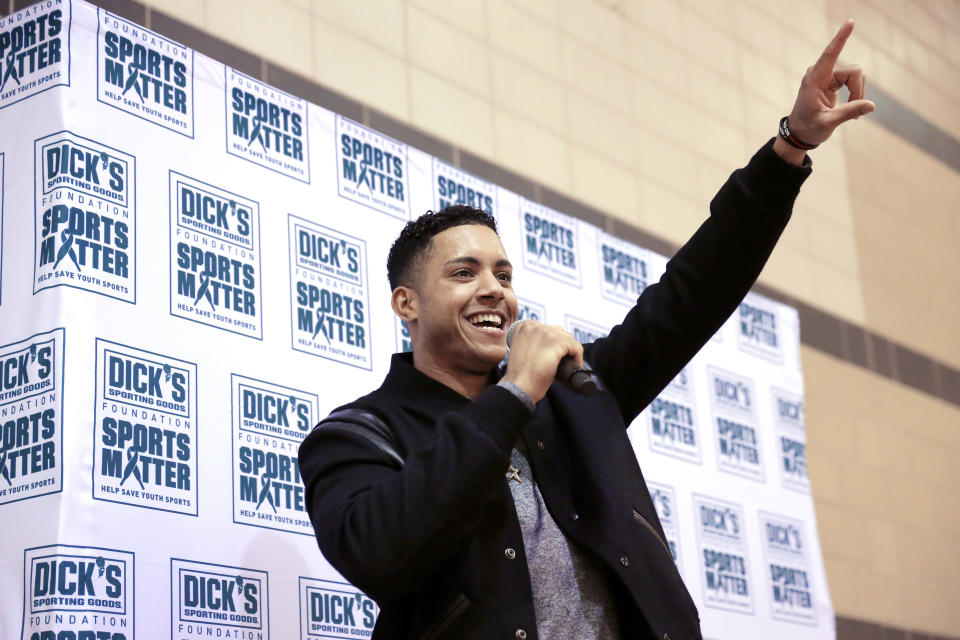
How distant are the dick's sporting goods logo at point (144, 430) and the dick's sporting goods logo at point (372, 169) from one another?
906 millimetres

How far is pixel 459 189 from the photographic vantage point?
4.05m

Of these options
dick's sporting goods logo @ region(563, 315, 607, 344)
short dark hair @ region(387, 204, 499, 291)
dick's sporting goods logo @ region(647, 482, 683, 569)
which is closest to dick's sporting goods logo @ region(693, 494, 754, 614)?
dick's sporting goods logo @ region(647, 482, 683, 569)

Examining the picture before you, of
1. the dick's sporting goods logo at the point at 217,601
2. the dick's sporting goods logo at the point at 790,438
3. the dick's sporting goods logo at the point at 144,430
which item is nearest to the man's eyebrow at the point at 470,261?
the dick's sporting goods logo at the point at 144,430

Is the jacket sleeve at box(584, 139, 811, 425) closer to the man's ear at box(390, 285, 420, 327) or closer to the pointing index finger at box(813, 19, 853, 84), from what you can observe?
the pointing index finger at box(813, 19, 853, 84)

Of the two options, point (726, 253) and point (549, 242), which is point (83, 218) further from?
point (549, 242)

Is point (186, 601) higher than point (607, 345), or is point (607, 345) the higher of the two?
point (607, 345)

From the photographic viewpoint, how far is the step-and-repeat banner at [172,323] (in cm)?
267

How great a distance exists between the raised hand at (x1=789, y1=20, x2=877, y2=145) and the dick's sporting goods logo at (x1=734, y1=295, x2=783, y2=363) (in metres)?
2.75

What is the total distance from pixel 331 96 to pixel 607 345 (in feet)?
6.35

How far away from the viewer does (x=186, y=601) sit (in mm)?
2777

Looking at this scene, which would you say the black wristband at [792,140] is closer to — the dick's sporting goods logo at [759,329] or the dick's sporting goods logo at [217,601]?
the dick's sporting goods logo at [217,601]

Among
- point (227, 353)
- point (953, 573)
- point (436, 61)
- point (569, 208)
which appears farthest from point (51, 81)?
point (953, 573)

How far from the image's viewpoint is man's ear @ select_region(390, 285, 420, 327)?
8.35 feet

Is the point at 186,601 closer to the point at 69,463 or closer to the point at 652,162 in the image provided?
the point at 69,463
